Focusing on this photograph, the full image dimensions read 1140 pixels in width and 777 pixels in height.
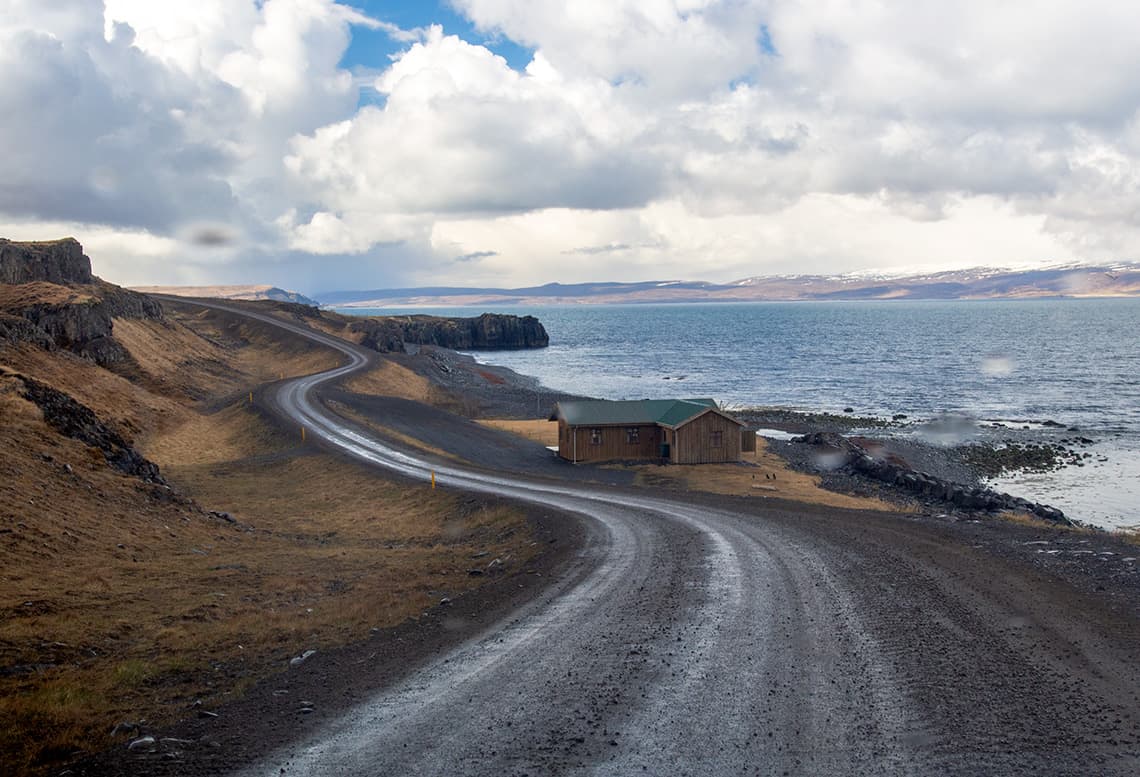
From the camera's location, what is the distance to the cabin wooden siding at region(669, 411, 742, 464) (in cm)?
4469

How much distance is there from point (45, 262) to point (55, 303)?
12506mm

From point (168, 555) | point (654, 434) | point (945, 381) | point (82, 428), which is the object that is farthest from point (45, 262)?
point (945, 381)

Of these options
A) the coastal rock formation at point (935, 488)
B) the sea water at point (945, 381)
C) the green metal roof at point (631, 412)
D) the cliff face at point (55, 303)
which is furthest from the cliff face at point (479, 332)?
the coastal rock formation at point (935, 488)

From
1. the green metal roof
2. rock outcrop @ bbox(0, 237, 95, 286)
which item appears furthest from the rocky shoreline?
rock outcrop @ bbox(0, 237, 95, 286)

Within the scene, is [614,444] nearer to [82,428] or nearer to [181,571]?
[82,428]

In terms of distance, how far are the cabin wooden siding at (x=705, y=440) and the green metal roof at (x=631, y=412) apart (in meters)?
0.55

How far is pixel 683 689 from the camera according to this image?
12516mm

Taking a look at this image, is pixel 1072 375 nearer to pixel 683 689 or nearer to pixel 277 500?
pixel 277 500

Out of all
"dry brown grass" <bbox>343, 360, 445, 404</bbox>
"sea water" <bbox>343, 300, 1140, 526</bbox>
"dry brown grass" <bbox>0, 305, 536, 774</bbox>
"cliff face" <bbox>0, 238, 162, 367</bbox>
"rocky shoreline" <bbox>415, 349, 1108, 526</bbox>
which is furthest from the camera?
"dry brown grass" <bbox>343, 360, 445, 404</bbox>

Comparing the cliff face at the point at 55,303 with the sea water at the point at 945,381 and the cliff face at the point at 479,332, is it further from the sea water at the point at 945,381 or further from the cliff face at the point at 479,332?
the cliff face at the point at 479,332

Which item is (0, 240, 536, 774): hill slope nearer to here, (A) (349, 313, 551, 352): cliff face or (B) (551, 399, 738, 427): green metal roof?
(B) (551, 399, 738, 427): green metal roof

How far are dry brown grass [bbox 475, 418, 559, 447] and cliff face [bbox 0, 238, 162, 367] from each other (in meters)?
28.6

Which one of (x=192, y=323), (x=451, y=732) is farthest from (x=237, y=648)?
(x=192, y=323)

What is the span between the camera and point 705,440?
45.1m
